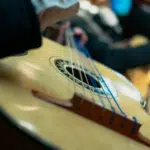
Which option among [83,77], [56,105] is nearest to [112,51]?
[83,77]

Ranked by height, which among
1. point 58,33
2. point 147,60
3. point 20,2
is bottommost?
point 147,60

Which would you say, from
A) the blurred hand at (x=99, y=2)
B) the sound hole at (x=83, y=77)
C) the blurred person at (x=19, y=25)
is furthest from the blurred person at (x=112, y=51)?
the blurred person at (x=19, y=25)

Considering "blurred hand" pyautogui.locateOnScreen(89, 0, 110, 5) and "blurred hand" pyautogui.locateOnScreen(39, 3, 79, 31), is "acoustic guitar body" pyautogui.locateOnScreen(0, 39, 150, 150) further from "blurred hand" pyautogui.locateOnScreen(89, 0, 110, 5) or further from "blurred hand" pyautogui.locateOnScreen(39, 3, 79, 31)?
"blurred hand" pyautogui.locateOnScreen(89, 0, 110, 5)

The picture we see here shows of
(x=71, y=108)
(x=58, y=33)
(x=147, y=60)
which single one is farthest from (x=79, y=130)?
(x=147, y=60)

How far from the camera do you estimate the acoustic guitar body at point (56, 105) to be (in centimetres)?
56

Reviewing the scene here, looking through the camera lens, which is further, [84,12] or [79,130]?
[84,12]

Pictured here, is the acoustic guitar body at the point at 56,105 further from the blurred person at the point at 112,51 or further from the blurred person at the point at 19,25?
the blurred person at the point at 112,51

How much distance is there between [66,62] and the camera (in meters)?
0.88

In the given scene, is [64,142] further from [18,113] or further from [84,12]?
[84,12]

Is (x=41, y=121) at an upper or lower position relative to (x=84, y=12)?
upper

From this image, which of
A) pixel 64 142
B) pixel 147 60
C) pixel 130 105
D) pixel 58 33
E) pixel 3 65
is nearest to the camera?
pixel 64 142

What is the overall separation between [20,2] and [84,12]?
1137 mm

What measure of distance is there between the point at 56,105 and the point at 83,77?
231 mm

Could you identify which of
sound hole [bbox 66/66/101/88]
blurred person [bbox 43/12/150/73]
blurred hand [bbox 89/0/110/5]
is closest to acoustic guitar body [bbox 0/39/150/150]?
sound hole [bbox 66/66/101/88]
